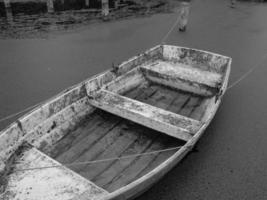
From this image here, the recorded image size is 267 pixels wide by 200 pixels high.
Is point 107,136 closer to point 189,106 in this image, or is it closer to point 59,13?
point 189,106

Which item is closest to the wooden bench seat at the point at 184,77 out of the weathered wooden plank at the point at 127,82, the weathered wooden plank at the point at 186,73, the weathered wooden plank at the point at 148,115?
the weathered wooden plank at the point at 186,73

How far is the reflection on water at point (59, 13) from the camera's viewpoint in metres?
9.23

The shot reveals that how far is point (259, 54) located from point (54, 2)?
9120 mm

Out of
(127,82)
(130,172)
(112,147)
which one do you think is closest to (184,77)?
(127,82)

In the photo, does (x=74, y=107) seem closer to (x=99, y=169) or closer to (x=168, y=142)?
(x=99, y=169)

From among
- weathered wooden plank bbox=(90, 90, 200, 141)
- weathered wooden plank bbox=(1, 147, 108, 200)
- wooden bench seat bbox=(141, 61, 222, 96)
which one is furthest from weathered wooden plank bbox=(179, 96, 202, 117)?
weathered wooden plank bbox=(1, 147, 108, 200)

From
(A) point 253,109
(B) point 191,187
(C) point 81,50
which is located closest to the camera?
(B) point 191,187

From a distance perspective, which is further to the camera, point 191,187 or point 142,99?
point 142,99

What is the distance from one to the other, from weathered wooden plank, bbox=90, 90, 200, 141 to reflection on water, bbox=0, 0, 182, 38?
5.63 metres

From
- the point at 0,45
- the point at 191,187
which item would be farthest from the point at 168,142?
the point at 0,45

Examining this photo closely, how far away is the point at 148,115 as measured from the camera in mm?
3906

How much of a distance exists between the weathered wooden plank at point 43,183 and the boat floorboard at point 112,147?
36cm

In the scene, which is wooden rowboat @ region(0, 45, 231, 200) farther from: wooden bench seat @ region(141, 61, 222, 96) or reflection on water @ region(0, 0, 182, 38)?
reflection on water @ region(0, 0, 182, 38)

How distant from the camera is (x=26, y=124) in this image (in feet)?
10.9
